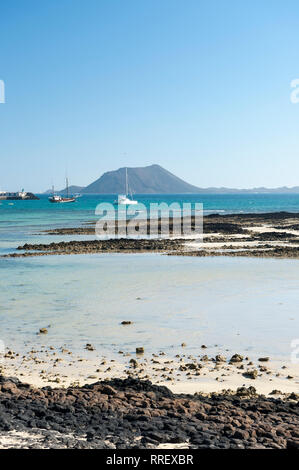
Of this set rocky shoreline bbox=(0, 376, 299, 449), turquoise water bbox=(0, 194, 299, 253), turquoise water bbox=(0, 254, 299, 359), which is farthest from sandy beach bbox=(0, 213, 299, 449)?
turquoise water bbox=(0, 194, 299, 253)

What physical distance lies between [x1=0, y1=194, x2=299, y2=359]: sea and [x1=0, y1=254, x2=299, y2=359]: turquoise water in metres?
0.02

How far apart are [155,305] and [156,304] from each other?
175 millimetres

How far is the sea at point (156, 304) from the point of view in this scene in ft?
40.2

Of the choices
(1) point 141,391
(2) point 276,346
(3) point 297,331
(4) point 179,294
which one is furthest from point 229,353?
(4) point 179,294

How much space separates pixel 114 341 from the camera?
12.2 metres

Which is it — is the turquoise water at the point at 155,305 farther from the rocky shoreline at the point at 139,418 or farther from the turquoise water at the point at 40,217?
the turquoise water at the point at 40,217

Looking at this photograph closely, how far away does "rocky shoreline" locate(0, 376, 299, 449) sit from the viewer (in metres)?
6.78

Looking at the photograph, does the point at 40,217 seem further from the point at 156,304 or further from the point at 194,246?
the point at 156,304

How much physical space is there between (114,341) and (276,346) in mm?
3357

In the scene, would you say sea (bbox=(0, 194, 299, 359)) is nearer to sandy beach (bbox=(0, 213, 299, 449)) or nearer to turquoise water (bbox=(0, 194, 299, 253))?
sandy beach (bbox=(0, 213, 299, 449))

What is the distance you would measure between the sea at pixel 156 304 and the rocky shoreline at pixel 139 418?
2.87 m

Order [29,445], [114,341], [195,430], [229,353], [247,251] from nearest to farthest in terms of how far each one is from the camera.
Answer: [29,445] → [195,430] → [229,353] → [114,341] → [247,251]
